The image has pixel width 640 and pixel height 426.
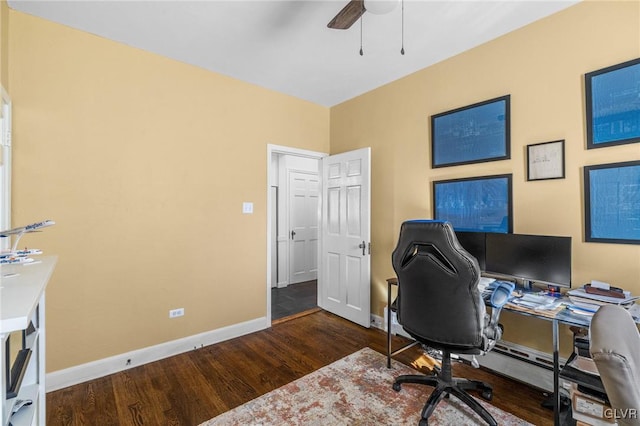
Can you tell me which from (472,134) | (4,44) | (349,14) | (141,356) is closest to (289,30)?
(349,14)

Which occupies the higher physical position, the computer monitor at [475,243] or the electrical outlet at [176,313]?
the computer monitor at [475,243]

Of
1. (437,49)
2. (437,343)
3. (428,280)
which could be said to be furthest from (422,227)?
(437,49)

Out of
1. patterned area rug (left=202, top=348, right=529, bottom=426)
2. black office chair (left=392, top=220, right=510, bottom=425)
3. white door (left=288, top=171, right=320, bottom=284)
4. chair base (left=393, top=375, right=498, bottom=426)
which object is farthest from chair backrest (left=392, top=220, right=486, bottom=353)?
white door (left=288, top=171, right=320, bottom=284)

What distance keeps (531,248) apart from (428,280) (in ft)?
3.01

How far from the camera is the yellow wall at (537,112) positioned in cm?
187

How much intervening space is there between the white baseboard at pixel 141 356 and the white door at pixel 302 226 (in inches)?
80.4

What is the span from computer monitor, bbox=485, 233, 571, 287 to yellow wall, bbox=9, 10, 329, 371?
2.34m

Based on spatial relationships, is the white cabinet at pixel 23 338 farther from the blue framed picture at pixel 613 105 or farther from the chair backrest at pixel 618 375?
the blue framed picture at pixel 613 105

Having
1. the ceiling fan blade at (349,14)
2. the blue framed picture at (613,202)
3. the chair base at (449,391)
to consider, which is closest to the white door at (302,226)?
the chair base at (449,391)

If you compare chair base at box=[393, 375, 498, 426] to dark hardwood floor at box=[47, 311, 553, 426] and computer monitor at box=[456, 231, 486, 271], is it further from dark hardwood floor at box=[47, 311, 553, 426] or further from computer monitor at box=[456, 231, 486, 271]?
computer monitor at box=[456, 231, 486, 271]

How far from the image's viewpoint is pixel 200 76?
290 centimetres

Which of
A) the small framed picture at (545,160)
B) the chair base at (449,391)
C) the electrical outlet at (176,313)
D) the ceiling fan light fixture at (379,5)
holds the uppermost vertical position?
the ceiling fan light fixture at (379,5)

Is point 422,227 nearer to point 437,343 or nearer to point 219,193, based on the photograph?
point 437,343

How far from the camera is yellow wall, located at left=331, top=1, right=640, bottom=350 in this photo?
6.14 ft
